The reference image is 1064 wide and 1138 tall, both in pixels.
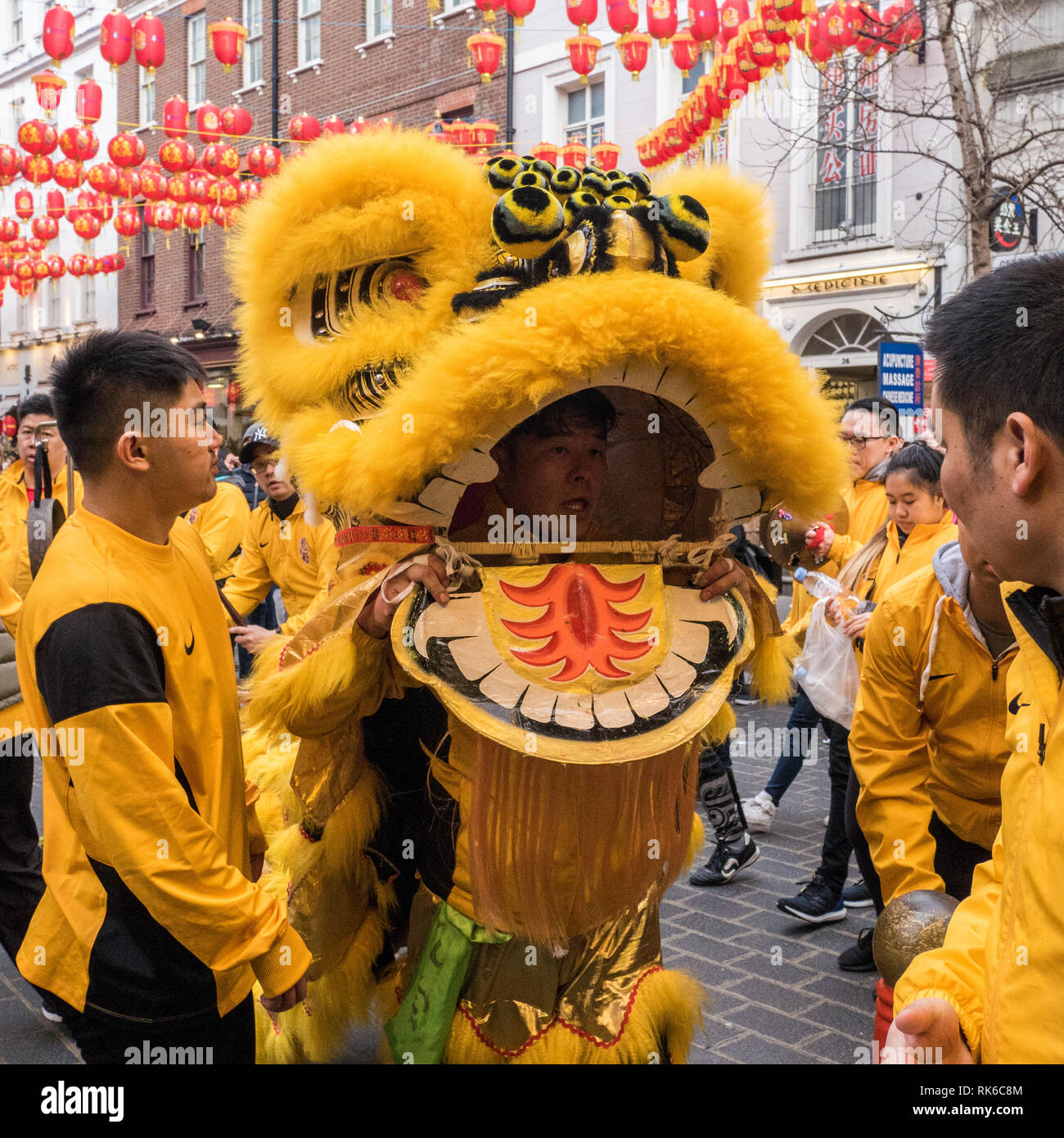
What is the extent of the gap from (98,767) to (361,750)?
Result: 0.85 metres

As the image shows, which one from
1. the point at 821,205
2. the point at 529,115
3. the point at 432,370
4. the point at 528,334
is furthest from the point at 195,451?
the point at 529,115

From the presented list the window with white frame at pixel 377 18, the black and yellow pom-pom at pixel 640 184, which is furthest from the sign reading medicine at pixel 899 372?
the window with white frame at pixel 377 18

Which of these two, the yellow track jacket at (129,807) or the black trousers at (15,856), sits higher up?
the yellow track jacket at (129,807)

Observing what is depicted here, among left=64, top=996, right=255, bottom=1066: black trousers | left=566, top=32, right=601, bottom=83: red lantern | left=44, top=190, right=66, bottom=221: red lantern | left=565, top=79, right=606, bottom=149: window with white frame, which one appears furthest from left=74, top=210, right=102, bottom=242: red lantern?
left=64, top=996, right=255, bottom=1066: black trousers

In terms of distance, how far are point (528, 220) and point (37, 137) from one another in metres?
10.8

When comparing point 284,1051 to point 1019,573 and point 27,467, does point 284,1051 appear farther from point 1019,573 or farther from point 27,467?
point 27,467

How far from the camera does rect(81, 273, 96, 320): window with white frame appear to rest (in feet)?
85.1

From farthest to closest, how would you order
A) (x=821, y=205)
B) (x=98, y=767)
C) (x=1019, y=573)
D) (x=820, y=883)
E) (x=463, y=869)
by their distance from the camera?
1. (x=821, y=205)
2. (x=820, y=883)
3. (x=463, y=869)
4. (x=98, y=767)
5. (x=1019, y=573)

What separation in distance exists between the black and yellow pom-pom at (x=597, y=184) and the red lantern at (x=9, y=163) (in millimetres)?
11400

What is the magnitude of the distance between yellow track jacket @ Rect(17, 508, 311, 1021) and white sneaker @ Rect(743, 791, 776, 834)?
394 centimetres

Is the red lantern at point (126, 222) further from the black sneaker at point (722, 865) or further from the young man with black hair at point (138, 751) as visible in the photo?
the young man with black hair at point (138, 751)

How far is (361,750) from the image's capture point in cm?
272

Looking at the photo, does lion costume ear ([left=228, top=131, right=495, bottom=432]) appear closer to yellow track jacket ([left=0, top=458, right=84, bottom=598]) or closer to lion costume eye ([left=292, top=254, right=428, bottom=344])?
lion costume eye ([left=292, top=254, right=428, bottom=344])

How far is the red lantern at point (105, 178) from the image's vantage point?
40.2ft
